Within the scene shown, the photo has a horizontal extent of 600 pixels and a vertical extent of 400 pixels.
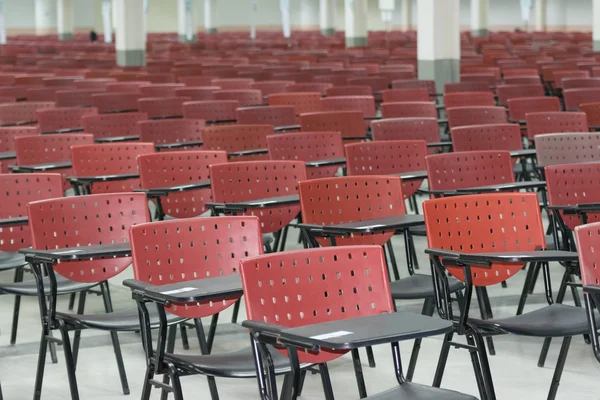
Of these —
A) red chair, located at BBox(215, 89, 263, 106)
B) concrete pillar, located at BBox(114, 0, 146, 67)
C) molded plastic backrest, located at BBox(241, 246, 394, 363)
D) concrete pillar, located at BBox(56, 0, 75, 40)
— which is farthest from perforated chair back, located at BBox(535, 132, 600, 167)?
concrete pillar, located at BBox(56, 0, 75, 40)

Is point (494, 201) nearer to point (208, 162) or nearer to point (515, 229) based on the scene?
point (515, 229)

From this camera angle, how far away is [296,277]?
3.63 meters

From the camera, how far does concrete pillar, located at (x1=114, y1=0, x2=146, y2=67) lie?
21.9 m

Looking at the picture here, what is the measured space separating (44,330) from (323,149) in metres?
3.42

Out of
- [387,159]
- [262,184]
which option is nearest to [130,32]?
[387,159]

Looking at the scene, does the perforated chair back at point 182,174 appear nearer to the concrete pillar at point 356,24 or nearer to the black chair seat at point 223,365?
the black chair seat at point 223,365

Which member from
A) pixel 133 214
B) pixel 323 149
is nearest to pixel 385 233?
pixel 133 214

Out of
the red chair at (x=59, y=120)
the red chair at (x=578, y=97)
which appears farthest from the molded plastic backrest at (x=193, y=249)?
the red chair at (x=578, y=97)

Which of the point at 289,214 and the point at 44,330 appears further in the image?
the point at 289,214

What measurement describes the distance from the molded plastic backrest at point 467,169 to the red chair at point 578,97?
500 cm

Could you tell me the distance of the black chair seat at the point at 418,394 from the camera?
345cm

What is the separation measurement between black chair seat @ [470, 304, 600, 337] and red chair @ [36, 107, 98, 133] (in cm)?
611

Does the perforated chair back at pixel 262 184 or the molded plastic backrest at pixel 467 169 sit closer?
the perforated chair back at pixel 262 184

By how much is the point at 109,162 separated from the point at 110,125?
7.27ft
